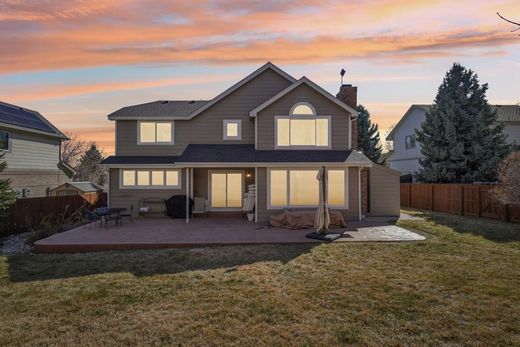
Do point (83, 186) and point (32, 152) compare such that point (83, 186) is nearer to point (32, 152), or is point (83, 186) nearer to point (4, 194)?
point (32, 152)

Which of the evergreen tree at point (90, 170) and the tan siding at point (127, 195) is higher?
the evergreen tree at point (90, 170)

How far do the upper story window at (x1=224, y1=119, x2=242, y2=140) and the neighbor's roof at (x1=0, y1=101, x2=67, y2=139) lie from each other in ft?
48.9

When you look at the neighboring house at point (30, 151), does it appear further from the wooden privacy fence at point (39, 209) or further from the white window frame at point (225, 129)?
the white window frame at point (225, 129)

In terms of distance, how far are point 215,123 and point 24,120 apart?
53.2 ft

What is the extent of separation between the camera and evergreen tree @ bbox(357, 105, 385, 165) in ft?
101

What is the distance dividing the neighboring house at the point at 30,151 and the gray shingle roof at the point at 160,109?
8810 millimetres

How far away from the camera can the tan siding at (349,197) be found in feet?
47.4

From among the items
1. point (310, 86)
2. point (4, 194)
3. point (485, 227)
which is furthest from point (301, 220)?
point (4, 194)

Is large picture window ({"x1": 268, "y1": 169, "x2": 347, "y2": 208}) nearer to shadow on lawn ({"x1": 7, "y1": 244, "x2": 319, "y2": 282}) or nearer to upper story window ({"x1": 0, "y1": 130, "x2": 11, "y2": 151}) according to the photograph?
shadow on lawn ({"x1": 7, "y1": 244, "x2": 319, "y2": 282})

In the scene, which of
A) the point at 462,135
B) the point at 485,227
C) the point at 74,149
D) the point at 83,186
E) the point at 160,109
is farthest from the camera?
the point at 74,149

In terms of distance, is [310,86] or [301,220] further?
[310,86]

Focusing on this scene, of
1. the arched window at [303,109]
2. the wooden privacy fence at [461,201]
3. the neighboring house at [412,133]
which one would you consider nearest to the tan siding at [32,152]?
the arched window at [303,109]

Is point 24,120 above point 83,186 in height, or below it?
above

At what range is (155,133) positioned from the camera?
17562 millimetres
